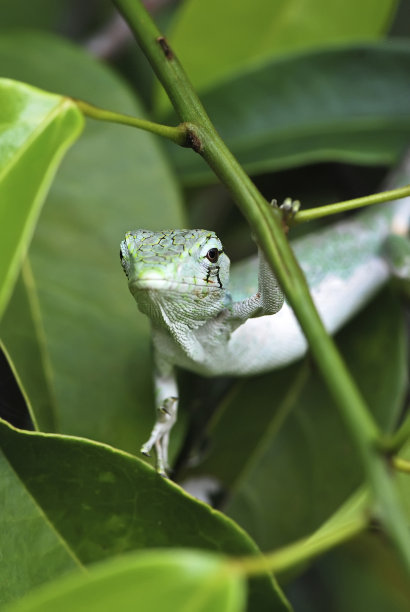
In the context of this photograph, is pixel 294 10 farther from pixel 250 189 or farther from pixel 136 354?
pixel 250 189

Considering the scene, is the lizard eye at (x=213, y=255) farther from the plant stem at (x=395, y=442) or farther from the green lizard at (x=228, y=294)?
the plant stem at (x=395, y=442)

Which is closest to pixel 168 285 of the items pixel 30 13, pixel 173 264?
pixel 173 264

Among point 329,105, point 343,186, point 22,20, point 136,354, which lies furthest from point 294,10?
point 136,354

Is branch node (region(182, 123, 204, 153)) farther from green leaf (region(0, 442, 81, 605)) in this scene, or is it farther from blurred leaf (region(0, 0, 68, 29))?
blurred leaf (region(0, 0, 68, 29))

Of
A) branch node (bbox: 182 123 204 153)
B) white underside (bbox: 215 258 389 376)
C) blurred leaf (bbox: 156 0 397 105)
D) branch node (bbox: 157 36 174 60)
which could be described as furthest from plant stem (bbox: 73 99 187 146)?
blurred leaf (bbox: 156 0 397 105)

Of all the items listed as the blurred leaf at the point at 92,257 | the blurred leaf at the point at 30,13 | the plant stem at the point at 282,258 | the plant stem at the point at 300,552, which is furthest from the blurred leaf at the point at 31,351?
the blurred leaf at the point at 30,13

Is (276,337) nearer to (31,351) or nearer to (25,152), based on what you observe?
(31,351)

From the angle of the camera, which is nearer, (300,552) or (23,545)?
(300,552)
